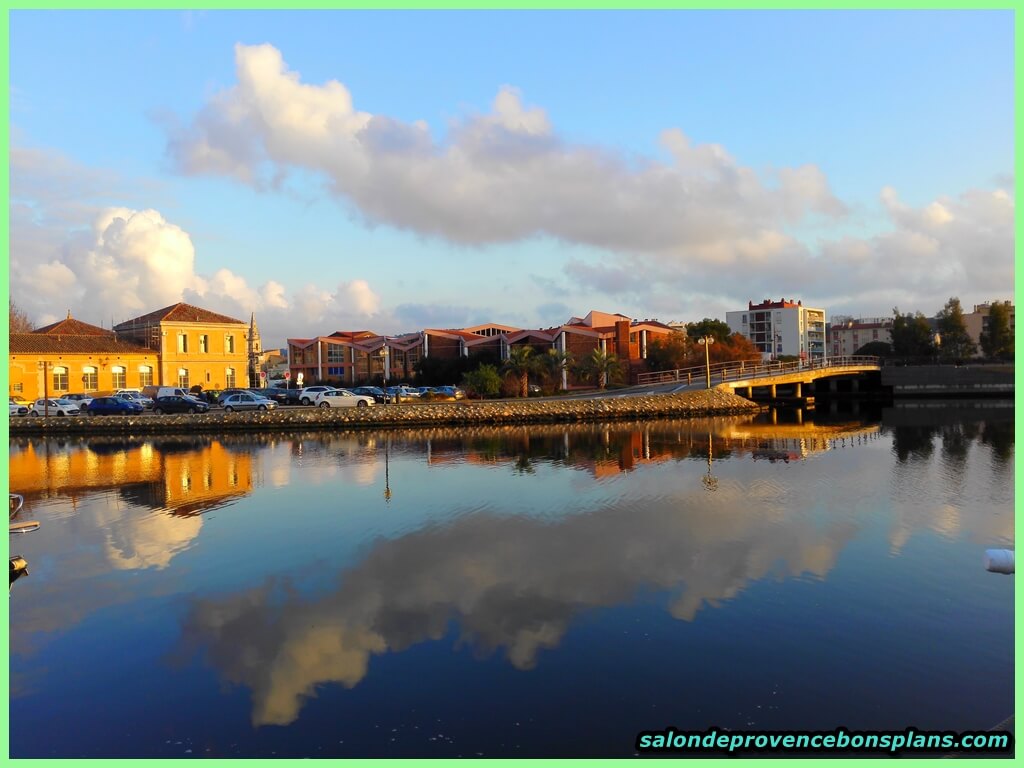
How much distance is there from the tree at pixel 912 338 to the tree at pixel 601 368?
44853 mm

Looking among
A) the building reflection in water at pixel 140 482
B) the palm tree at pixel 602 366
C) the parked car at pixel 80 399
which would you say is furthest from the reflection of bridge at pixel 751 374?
the parked car at pixel 80 399

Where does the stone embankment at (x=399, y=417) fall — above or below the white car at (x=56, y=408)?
below

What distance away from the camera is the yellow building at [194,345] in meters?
64.2

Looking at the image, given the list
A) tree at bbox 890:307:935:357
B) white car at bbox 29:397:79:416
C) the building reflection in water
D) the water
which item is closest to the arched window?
white car at bbox 29:397:79:416

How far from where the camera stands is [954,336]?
8762 centimetres

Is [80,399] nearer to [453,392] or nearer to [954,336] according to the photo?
[453,392]

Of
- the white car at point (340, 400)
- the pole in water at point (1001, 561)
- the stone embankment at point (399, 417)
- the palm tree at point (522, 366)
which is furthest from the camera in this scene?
the palm tree at point (522, 366)

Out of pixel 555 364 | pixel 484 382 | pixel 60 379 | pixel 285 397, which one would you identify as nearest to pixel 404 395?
pixel 484 382

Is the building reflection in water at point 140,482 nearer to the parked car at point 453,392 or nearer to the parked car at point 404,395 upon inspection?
the parked car at point 404,395

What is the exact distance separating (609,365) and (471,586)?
49.5m

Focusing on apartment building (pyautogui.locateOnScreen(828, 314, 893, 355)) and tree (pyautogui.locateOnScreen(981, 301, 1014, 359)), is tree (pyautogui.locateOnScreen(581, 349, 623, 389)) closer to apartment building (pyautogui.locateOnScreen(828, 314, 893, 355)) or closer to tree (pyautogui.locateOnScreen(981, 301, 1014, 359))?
tree (pyautogui.locateOnScreen(981, 301, 1014, 359))

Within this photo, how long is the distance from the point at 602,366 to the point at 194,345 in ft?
121

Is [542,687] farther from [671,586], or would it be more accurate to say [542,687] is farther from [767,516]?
[767,516]

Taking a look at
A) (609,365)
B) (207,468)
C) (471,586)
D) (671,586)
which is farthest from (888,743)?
(609,365)
